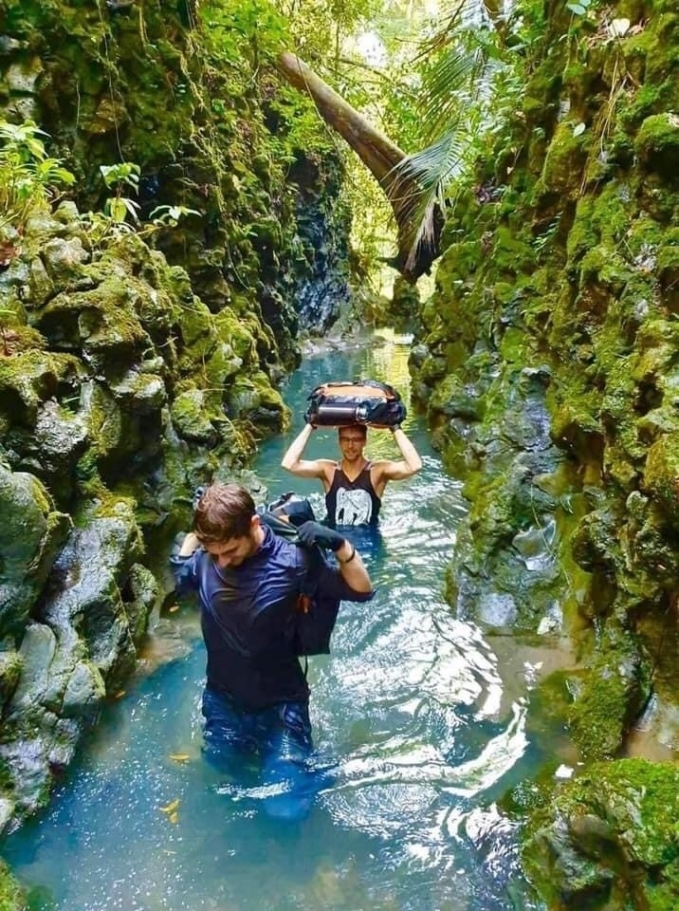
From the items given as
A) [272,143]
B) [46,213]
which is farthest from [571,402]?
[272,143]

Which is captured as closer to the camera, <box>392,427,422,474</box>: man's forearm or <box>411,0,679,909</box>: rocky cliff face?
<box>411,0,679,909</box>: rocky cliff face

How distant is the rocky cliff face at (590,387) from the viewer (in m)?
3.14

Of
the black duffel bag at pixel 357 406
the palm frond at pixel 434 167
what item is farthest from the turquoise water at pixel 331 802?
the palm frond at pixel 434 167

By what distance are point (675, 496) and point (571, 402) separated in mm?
1883

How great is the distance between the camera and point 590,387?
4.43m

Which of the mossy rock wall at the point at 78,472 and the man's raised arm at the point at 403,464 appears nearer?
the mossy rock wall at the point at 78,472

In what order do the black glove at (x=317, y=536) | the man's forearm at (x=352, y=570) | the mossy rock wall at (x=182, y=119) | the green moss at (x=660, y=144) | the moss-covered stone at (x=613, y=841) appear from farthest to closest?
the mossy rock wall at (x=182, y=119) < the green moss at (x=660, y=144) < the man's forearm at (x=352, y=570) < the black glove at (x=317, y=536) < the moss-covered stone at (x=613, y=841)

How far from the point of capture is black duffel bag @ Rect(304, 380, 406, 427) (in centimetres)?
498

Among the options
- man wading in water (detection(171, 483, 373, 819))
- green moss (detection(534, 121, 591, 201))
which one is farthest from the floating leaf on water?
green moss (detection(534, 121, 591, 201))

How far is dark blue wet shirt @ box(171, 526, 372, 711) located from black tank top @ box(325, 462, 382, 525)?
299 centimetres

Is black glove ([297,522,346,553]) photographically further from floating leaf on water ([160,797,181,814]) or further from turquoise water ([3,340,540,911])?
floating leaf on water ([160,797,181,814])

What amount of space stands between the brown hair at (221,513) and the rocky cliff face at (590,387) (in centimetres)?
163

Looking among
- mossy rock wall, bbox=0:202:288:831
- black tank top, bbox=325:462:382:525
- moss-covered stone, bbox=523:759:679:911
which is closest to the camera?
moss-covered stone, bbox=523:759:679:911

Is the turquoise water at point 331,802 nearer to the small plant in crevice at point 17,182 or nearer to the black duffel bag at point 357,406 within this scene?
the black duffel bag at point 357,406
